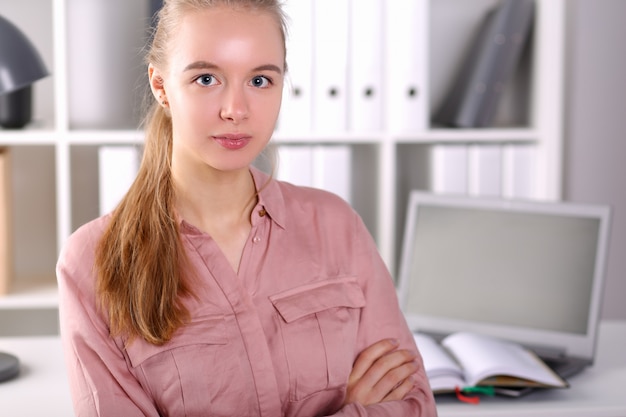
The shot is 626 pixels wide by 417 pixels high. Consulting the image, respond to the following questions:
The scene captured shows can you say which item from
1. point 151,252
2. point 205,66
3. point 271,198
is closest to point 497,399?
point 271,198

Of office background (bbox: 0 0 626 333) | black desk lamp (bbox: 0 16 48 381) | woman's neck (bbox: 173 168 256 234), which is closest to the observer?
woman's neck (bbox: 173 168 256 234)

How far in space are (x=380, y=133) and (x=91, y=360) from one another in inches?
54.0

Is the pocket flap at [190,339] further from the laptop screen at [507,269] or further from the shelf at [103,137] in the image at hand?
the shelf at [103,137]

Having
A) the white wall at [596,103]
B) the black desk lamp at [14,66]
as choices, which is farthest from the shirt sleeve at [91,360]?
the white wall at [596,103]

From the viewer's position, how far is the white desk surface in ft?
4.87

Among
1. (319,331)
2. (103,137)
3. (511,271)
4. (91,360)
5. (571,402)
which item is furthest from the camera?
(103,137)

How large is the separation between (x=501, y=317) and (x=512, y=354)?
0.18m

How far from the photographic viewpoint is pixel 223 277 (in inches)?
49.7

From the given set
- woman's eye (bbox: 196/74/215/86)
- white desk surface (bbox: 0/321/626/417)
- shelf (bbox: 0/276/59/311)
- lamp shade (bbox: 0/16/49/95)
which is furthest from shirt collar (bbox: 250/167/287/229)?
shelf (bbox: 0/276/59/311)

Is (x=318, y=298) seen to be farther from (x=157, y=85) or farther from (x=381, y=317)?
(x=157, y=85)

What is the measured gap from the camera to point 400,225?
2.60m

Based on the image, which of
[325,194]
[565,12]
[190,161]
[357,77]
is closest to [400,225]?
[357,77]

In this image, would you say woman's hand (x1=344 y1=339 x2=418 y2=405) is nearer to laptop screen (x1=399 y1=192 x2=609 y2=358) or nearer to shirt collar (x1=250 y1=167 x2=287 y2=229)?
shirt collar (x1=250 y1=167 x2=287 y2=229)

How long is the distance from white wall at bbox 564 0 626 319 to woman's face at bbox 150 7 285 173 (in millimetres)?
1650
